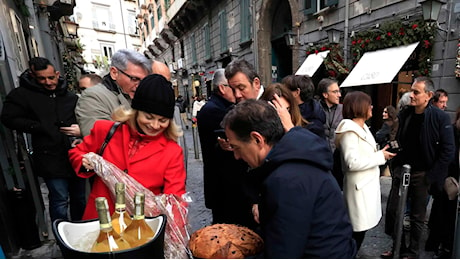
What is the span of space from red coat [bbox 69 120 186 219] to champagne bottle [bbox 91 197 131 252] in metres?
0.48

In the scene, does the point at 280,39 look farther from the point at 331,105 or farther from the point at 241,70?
the point at 241,70

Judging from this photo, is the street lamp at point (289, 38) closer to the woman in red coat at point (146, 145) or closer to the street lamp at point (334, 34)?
the street lamp at point (334, 34)

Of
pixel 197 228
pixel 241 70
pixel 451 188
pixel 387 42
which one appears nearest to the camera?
pixel 241 70

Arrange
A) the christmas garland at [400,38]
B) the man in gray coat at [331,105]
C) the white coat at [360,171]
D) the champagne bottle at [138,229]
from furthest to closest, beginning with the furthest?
the christmas garland at [400,38]
the man in gray coat at [331,105]
the white coat at [360,171]
the champagne bottle at [138,229]

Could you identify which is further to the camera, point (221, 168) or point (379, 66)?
point (379, 66)

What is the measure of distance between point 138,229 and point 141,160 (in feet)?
1.65

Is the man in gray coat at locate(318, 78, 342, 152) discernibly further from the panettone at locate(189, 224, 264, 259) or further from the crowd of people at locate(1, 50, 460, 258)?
the panettone at locate(189, 224, 264, 259)

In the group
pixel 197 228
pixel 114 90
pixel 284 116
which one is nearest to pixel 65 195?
pixel 114 90

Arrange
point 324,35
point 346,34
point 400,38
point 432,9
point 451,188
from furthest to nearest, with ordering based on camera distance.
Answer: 1. point 324,35
2. point 346,34
3. point 400,38
4. point 432,9
5. point 451,188

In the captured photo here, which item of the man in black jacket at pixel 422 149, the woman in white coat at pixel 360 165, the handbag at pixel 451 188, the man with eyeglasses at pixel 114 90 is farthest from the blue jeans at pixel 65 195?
the handbag at pixel 451 188

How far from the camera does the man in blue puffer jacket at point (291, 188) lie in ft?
3.24

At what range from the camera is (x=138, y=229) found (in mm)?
953

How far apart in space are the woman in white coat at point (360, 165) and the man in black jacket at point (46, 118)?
8.19 feet

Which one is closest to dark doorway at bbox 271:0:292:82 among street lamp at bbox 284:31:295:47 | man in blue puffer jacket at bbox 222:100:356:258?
street lamp at bbox 284:31:295:47
